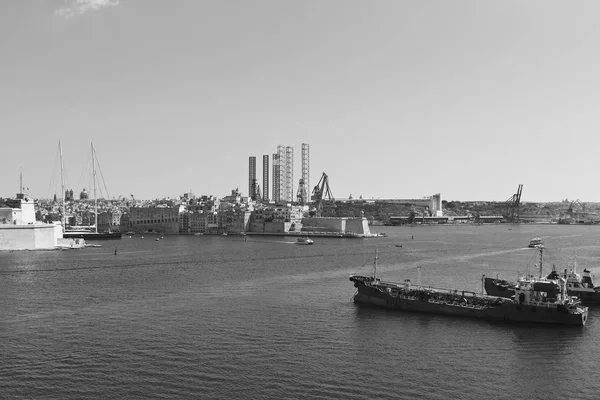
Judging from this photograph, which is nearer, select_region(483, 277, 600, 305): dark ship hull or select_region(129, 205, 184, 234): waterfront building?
select_region(483, 277, 600, 305): dark ship hull

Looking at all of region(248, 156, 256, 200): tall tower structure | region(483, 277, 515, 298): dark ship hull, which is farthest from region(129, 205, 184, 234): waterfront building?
region(483, 277, 515, 298): dark ship hull

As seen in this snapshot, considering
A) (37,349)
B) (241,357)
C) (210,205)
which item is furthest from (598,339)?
(210,205)

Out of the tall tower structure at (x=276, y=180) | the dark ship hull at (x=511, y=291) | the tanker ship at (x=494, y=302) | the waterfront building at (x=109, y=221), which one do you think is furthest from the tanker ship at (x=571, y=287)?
the tall tower structure at (x=276, y=180)

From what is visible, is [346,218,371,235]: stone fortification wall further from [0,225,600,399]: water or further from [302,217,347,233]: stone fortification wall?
[0,225,600,399]: water

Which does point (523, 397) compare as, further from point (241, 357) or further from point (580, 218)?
point (580, 218)

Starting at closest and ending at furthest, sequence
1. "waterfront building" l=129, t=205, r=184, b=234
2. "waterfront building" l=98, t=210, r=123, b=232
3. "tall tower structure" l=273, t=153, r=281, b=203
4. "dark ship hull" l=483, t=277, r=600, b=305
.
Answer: "dark ship hull" l=483, t=277, r=600, b=305 < "waterfront building" l=129, t=205, r=184, b=234 < "waterfront building" l=98, t=210, r=123, b=232 < "tall tower structure" l=273, t=153, r=281, b=203

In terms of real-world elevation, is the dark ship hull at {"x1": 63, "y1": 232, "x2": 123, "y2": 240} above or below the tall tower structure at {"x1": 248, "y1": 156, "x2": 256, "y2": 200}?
below

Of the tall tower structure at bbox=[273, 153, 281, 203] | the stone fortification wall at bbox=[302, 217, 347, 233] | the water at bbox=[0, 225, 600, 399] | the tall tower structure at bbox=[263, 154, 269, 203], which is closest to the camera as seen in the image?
the water at bbox=[0, 225, 600, 399]

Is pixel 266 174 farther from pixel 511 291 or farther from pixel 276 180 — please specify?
pixel 511 291
